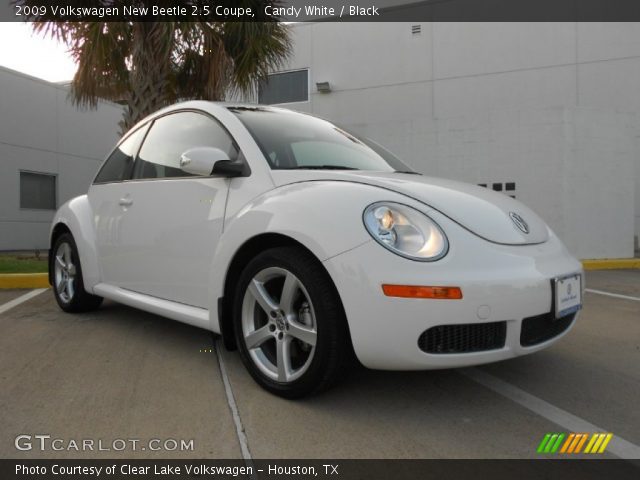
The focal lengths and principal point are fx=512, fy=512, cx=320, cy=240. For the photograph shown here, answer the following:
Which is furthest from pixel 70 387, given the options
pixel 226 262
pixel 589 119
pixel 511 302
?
pixel 589 119

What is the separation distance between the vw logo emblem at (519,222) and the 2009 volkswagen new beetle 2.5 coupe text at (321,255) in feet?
0.04

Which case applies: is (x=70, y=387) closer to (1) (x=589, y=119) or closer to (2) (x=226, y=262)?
(2) (x=226, y=262)

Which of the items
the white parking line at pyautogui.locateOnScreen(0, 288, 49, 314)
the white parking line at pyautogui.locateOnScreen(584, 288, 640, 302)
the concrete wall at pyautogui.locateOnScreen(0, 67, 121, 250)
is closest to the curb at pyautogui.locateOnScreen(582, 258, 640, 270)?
the white parking line at pyautogui.locateOnScreen(584, 288, 640, 302)

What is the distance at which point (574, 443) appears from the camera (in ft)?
6.41

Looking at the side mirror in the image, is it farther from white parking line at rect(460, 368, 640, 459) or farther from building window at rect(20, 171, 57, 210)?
building window at rect(20, 171, 57, 210)

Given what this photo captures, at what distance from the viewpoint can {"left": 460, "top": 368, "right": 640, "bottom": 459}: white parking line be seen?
6.26 feet

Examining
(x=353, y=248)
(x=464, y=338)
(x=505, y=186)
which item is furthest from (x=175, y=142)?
(x=505, y=186)

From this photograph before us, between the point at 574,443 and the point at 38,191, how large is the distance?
1410 centimetres

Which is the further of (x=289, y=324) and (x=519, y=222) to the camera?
(x=519, y=222)

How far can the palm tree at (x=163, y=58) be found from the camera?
24.1 feet

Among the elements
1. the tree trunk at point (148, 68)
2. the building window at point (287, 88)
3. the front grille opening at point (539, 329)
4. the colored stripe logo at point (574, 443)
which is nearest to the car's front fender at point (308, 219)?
the front grille opening at point (539, 329)

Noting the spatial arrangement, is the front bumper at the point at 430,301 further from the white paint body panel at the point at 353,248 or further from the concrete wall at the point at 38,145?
the concrete wall at the point at 38,145

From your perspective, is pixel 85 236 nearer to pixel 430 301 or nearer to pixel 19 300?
pixel 19 300

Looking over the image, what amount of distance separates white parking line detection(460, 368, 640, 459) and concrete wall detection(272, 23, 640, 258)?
7200 millimetres
